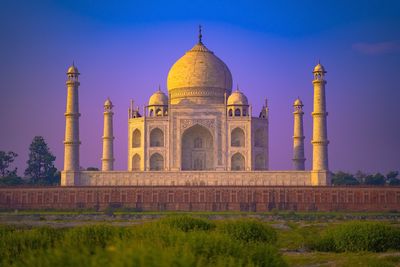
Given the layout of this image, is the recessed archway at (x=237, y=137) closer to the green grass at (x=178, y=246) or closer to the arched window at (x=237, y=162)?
the arched window at (x=237, y=162)

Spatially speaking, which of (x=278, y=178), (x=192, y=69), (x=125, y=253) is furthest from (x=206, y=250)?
(x=192, y=69)

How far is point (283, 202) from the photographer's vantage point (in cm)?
3931

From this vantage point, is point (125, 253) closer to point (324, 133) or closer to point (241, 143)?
point (324, 133)

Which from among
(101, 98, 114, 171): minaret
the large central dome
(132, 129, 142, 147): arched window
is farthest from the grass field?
(101, 98, 114, 171): minaret

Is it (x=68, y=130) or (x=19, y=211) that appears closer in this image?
(x=19, y=211)

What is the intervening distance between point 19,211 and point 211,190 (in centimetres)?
1147

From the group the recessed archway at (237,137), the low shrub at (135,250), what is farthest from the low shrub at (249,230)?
the recessed archway at (237,137)

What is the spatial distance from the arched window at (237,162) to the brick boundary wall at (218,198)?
6.49m

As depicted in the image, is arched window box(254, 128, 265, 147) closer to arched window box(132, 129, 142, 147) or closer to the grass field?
arched window box(132, 129, 142, 147)

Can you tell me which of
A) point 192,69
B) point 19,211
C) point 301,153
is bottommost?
point 19,211

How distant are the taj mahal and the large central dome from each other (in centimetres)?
7

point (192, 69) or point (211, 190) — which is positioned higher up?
point (192, 69)

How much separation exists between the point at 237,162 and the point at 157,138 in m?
6.03

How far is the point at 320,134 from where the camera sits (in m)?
42.5
